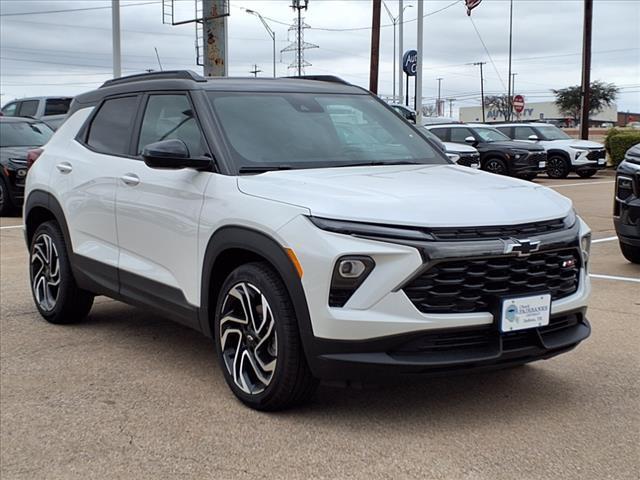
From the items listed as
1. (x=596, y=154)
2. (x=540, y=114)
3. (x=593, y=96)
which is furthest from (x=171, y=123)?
(x=540, y=114)

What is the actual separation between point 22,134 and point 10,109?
8.06m

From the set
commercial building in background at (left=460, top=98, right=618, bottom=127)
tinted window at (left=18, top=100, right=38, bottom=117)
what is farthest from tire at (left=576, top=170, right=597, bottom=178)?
commercial building in background at (left=460, top=98, right=618, bottom=127)

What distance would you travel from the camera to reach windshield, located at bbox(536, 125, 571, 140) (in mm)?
23641

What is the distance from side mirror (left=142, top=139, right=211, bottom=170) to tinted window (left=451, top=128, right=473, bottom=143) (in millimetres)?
18403

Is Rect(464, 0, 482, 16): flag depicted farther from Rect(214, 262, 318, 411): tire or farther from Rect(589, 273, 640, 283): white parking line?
Rect(214, 262, 318, 411): tire

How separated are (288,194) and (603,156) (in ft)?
68.4

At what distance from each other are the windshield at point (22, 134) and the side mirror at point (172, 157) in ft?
37.9

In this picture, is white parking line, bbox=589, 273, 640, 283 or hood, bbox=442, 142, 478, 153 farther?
hood, bbox=442, 142, 478, 153

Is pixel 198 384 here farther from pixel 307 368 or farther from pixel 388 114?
pixel 388 114

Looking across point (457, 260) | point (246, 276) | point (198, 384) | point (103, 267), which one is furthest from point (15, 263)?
point (457, 260)

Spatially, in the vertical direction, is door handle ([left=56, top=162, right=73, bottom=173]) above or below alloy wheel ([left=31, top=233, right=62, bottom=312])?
above

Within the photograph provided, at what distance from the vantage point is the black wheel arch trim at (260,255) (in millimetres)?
3777

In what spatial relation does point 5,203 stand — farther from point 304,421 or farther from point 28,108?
point 304,421

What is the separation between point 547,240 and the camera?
393 centimetres
